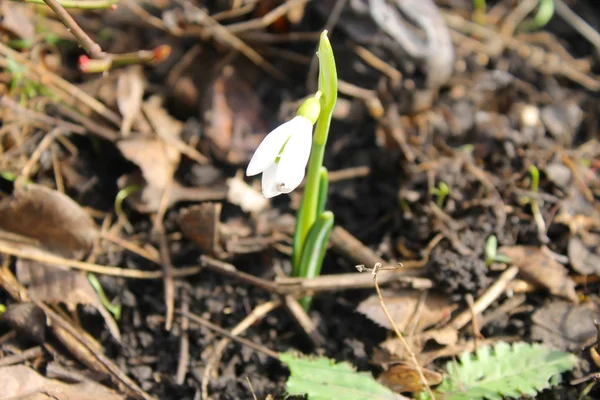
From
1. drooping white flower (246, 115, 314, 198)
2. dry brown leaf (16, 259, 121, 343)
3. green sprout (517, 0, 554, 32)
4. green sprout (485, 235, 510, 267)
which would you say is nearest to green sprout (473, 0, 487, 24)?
green sprout (517, 0, 554, 32)

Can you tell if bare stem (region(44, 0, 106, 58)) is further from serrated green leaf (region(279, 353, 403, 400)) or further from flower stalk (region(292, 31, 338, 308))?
serrated green leaf (region(279, 353, 403, 400))

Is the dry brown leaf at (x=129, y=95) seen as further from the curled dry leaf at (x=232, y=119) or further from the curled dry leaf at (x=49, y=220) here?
the curled dry leaf at (x=49, y=220)

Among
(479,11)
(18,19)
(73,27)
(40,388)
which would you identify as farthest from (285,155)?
(479,11)

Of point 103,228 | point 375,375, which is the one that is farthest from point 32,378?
point 375,375

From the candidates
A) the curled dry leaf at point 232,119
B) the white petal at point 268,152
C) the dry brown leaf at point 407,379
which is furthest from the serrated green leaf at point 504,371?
the curled dry leaf at point 232,119

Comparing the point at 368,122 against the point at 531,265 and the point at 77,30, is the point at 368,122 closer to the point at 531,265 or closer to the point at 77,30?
the point at 531,265
